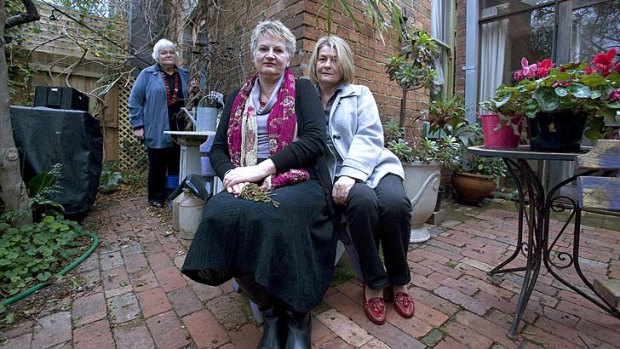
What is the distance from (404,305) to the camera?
133 centimetres

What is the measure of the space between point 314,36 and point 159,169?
194cm

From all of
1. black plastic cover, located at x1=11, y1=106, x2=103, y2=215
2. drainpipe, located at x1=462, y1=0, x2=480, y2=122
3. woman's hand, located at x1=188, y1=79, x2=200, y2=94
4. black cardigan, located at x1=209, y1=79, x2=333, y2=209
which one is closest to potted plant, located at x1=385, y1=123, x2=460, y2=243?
black cardigan, located at x1=209, y1=79, x2=333, y2=209

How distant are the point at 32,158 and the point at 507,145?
3040 millimetres

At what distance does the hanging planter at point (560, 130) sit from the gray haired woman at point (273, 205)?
2.99 ft

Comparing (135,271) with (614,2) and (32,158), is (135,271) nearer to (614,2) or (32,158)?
(32,158)

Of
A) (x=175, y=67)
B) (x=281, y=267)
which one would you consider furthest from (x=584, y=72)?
(x=175, y=67)

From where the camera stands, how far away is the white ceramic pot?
2174 millimetres

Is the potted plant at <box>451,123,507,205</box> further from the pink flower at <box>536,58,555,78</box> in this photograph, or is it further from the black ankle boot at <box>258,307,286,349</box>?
the black ankle boot at <box>258,307,286,349</box>

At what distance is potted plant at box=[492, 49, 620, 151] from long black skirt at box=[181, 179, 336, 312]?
100 centimetres

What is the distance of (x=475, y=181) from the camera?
3.06 metres

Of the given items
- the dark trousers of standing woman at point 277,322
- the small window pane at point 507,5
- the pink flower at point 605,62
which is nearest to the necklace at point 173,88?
the dark trousers of standing woman at point 277,322

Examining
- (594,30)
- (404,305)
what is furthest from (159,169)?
(594,30)

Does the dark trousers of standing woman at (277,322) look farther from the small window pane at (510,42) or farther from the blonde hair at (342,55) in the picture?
the small window pane at (510,42)

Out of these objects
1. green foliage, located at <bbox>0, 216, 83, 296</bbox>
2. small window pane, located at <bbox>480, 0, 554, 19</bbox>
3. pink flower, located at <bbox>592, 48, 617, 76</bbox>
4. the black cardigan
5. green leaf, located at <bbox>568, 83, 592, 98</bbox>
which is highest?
small window pane, located at <bbox>480, 0, 554, 19</bbox>
